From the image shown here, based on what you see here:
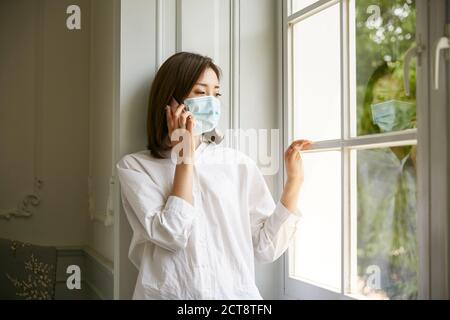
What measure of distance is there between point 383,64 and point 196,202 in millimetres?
455

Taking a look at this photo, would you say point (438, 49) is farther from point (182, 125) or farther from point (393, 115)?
point (182, 125)

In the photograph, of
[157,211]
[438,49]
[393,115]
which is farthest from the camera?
[157,211]

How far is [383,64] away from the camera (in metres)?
0.89

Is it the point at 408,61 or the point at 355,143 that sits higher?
the point at 408,61

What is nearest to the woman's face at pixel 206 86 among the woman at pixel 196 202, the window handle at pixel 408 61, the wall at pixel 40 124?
the woman at pixel 196 202

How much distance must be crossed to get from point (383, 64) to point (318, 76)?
19cm

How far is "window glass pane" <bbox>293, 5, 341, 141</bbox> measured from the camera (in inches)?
39.6

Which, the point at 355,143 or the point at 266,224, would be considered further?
the point at 266,224

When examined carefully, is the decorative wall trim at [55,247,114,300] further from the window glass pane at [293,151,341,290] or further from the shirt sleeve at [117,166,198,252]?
the window glass pane at [293,151,341,290]

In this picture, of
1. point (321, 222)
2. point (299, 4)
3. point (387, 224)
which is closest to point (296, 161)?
point (321, 222)

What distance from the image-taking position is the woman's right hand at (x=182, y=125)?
0.99 m

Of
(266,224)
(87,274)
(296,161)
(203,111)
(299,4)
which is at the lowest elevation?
(87,274)

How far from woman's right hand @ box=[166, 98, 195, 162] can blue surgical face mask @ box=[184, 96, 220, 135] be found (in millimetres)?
14

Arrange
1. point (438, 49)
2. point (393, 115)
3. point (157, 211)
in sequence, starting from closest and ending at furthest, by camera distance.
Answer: point (438, 49)
point (393, 115)
point (157, 211)
